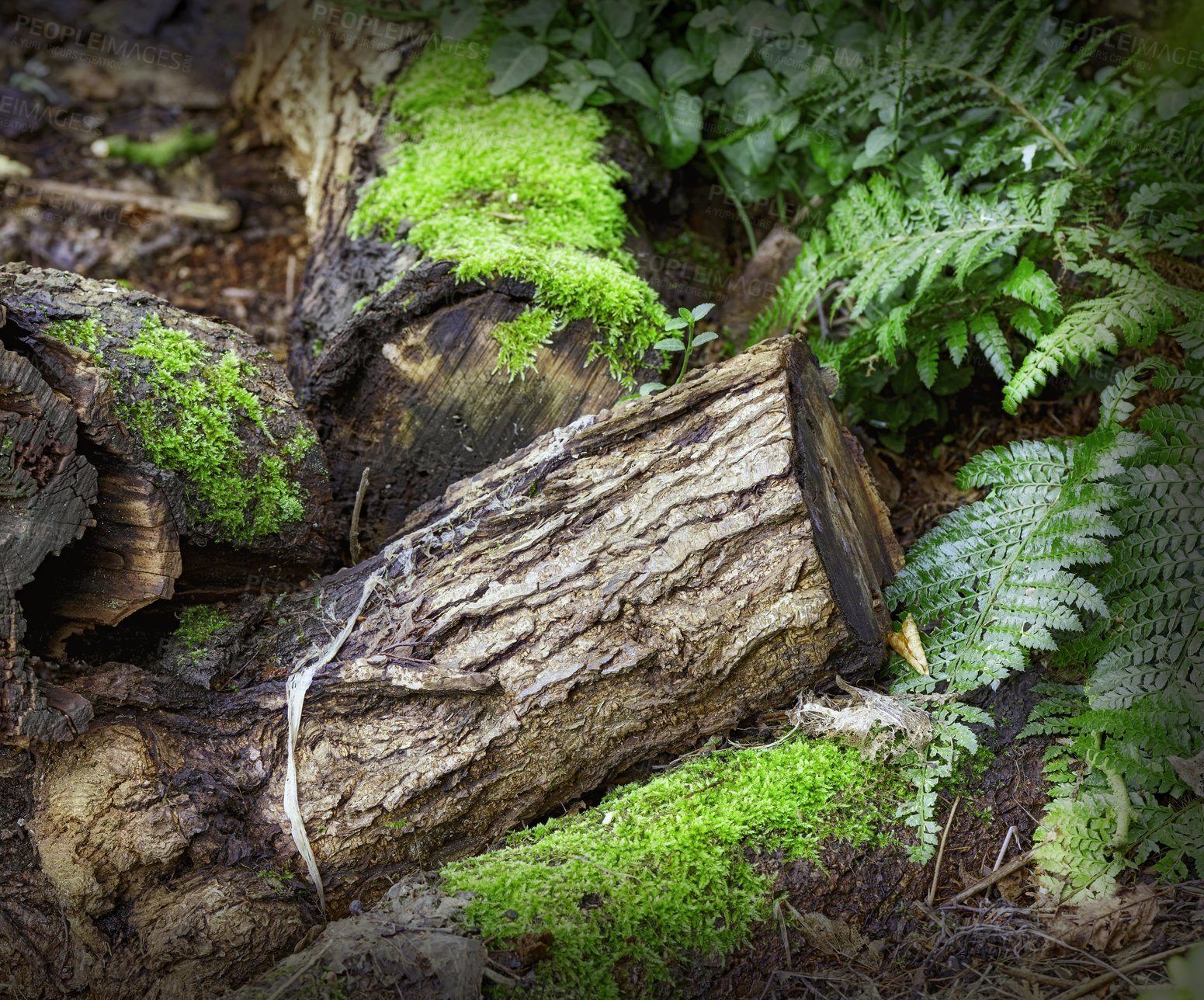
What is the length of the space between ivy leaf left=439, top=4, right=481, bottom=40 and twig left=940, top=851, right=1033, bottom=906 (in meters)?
4.27

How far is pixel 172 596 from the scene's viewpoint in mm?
2533

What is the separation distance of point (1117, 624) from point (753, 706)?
117 cm

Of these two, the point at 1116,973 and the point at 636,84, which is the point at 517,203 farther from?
the point at 1116,973

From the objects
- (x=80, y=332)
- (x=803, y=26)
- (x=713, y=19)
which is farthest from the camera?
(x=713, y=19)

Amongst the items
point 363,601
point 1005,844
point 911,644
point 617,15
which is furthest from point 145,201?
point 1005,844

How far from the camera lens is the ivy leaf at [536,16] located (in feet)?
13.7

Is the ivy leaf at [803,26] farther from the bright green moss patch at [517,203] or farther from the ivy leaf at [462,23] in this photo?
the ivy leaf at [462,23]

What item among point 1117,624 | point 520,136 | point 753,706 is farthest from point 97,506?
point 1117,624

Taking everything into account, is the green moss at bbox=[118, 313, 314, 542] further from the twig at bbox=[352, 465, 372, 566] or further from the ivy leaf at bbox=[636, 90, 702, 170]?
the ivy leaf at bbox=[636, 90, 702, 170]

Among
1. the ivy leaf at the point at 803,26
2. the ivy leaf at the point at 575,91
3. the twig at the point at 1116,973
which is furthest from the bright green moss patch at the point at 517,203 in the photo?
the twig at the point at 1116,973

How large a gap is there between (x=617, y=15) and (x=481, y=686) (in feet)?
11.6

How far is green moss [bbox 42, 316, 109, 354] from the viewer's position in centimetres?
254

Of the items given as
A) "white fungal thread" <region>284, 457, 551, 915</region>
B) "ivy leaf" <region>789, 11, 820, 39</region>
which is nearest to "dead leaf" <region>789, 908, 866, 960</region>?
"white fungal thread" <region>284, 457, 551, 915</region>

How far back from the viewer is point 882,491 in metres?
3.50
